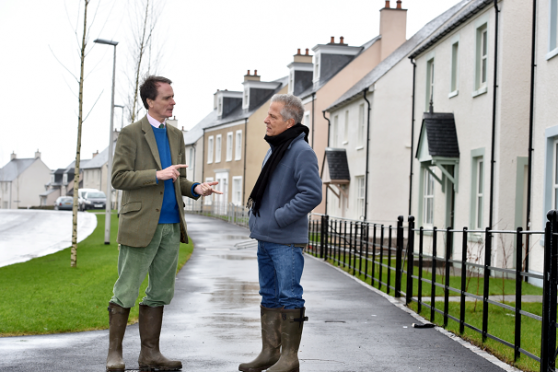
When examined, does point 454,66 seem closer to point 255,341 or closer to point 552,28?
point 552,28

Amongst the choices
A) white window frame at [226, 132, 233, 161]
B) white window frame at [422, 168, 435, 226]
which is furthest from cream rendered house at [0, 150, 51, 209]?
white window frame at [422, 168, 435, 226]

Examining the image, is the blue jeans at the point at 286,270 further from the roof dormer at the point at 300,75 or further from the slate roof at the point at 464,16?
the roof dormer at the point at 300,75

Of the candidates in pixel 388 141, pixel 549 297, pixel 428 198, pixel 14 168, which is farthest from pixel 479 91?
pixel 14 168

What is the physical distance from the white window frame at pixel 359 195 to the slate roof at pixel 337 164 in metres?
0.81

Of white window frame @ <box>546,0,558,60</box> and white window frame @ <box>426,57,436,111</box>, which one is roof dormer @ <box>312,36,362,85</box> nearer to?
white window frame @ <box>426,57,436,111</box>

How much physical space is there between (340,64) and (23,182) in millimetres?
84139

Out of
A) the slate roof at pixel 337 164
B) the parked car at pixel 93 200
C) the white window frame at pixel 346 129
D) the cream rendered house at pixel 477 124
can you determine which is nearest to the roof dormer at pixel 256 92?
the parked car at pixel 93 200

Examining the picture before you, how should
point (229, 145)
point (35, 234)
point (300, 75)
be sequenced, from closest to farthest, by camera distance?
point (35, 234) → point (300, 75) → point (229, 145)

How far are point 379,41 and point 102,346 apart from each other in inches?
1212

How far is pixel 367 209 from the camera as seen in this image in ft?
87.0

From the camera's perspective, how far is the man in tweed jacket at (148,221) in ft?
17.6

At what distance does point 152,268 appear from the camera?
5.57 meters

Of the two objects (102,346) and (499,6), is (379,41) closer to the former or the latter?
(499,6)

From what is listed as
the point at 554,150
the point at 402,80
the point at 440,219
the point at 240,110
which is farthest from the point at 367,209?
the point at 240,110
